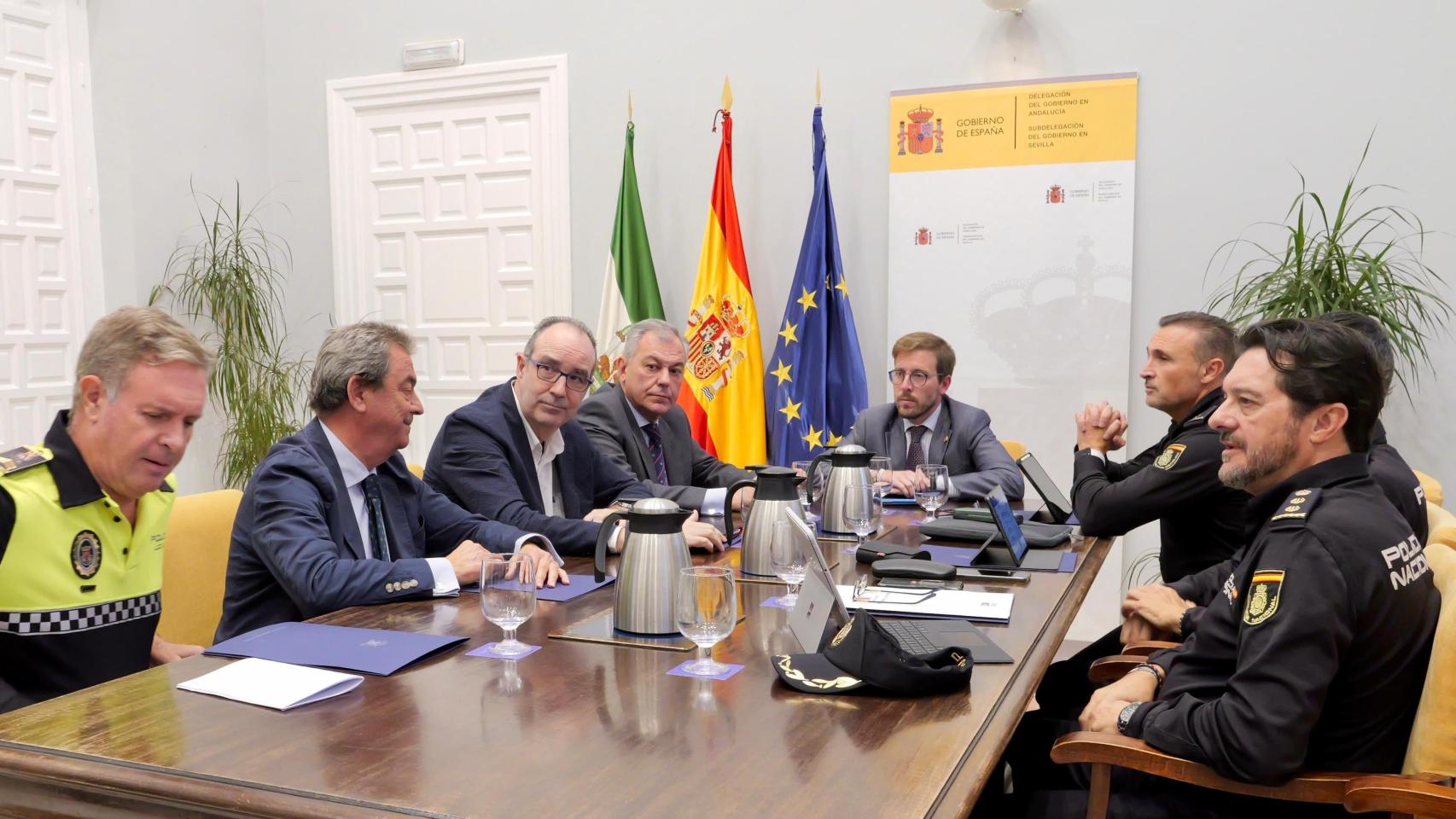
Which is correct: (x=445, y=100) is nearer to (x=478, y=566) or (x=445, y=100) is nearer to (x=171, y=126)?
(x=171, y=126)

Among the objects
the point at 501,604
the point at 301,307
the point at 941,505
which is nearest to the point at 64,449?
the point at 501,604

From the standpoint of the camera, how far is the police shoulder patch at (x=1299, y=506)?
153 centimetres

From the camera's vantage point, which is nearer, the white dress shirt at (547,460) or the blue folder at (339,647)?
the blue folder at (339,647)

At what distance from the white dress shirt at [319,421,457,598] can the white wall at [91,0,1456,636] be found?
10.2ft

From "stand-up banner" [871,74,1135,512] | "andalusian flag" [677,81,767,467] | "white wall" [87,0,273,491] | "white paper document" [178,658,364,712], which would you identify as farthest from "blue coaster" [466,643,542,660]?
"white wall" [87,0,273,491]

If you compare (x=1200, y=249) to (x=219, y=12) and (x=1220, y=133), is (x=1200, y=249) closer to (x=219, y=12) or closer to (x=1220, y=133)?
(x=1220, y=133)

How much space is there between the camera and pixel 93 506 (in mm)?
1773

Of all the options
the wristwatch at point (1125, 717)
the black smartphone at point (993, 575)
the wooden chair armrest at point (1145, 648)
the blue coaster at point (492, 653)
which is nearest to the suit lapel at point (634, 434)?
the black smartphone at point (993, 575)

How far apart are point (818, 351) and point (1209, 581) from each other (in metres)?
2.56

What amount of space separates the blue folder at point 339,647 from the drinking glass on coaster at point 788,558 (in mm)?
615

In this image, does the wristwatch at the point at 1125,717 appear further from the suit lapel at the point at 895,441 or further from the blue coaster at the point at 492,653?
the suit lapel at the point at 895,441

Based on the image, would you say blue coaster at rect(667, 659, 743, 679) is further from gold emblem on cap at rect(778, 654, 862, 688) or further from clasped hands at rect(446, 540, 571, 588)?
clasped hands at rect(446, 540, 571, 588)

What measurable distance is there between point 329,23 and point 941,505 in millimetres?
4349

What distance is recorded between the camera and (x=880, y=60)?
16.0 feet
